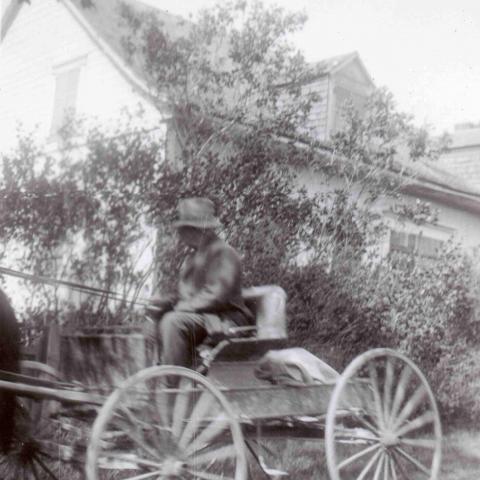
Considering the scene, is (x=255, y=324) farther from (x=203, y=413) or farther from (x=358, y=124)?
(x=358, y=124)

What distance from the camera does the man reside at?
173 inches

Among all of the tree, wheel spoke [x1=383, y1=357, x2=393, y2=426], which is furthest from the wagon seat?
the tree

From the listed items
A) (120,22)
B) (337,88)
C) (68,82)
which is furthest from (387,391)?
(68,82)

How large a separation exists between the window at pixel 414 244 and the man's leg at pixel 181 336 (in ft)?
18.5

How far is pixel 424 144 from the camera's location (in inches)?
388

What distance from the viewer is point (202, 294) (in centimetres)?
463

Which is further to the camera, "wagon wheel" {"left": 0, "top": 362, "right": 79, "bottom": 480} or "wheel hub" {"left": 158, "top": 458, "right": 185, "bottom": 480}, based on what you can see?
"wagon wheel" {"left": 0, "top": 362, "right": 79, "bottom": 480}

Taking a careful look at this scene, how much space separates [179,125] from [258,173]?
0.99 m

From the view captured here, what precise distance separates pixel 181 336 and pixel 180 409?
0.53 meters

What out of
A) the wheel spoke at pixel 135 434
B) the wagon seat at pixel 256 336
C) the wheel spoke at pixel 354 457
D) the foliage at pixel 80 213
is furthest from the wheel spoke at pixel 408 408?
the foliage at pixel 80 213

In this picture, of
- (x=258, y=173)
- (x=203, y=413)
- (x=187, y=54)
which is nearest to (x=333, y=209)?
(x=258, y=173)

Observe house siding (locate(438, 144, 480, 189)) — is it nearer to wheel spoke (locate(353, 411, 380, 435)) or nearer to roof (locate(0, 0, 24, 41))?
roof (locate(0, 0, 24, 41))

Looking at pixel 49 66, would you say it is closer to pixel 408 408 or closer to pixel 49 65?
pixel 49 65

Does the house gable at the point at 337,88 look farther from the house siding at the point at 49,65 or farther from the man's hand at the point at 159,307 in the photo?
the man's hand at the point at 159,307
